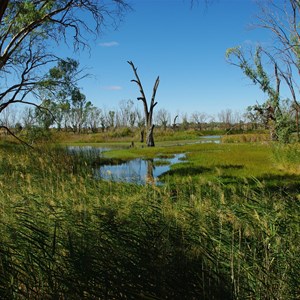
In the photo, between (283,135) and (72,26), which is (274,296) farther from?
(72,26)

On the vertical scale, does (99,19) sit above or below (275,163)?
above

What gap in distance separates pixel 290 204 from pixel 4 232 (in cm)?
447

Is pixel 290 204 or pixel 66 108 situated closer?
pixel 290 204

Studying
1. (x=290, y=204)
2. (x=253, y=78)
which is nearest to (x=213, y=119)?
(x=253, y=78)

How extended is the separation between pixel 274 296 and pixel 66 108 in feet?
51.1

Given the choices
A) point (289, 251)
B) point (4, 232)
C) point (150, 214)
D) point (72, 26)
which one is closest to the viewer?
point (289, 251)

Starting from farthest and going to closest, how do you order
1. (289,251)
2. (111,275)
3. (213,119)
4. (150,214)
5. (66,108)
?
(213,119) → (66,108) → (150,214) → (289,251) → (111,275)

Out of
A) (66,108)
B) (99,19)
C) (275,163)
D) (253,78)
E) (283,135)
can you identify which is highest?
(99,19)

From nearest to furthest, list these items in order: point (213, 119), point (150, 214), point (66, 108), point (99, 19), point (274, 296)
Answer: point (274, 296)
point (150, 214)
point (99, 19)
point (66, 108)
point (213, 119)

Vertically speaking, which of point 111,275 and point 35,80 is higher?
point 35,80

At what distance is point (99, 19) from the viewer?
13.7 meters

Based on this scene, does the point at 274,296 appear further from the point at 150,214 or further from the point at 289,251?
the point at 150,214

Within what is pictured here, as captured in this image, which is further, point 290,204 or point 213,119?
point 213,119

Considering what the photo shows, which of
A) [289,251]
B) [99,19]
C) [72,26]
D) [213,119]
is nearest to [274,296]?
[289,251]
